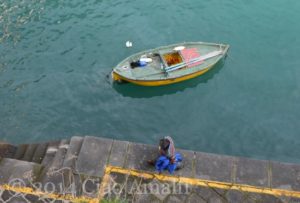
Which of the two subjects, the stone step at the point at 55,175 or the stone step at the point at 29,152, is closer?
the stone step at the point at 55,175

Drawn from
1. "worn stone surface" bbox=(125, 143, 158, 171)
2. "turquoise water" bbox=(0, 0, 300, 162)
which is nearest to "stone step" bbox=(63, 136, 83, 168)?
"worn stone surface" bbox=(125, 143, 158, 171)

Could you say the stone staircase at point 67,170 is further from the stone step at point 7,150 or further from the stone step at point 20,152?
the stone step at point 7,150

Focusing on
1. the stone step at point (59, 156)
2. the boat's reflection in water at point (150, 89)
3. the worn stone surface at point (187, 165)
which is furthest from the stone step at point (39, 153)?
the boat's reflection in water at point (150, 89)

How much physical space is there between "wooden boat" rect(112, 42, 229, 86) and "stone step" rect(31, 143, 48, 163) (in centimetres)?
565

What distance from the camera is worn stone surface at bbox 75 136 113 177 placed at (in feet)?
35.9

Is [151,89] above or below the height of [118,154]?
below

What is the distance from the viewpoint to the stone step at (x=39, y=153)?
13.1m

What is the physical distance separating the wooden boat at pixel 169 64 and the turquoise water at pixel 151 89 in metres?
0.89

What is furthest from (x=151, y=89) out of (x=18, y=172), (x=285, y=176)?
(x=285, y=176)

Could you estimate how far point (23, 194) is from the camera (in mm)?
10586

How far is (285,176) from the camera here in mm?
10703

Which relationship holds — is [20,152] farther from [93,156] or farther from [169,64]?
[169,64]

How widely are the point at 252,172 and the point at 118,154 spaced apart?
4103 millimetres

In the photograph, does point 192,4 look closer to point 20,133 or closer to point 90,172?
point 20,133
